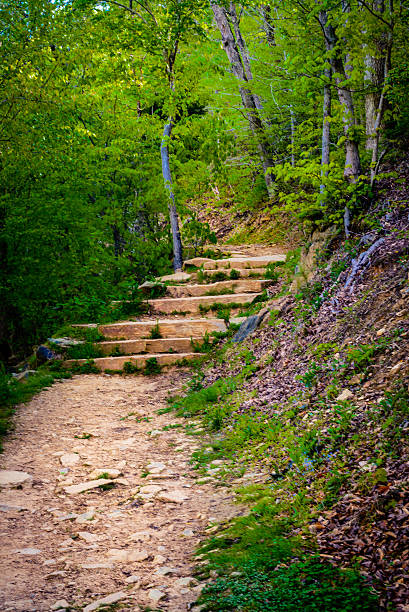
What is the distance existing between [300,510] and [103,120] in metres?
10.5

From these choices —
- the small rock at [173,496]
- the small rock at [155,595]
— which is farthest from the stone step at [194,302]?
the small rock at [155,595]

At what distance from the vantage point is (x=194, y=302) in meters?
9.49

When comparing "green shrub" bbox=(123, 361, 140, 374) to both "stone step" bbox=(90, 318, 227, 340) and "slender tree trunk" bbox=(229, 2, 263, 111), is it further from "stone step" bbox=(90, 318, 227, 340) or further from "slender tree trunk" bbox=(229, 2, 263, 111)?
"slender tree trunk" bbox=(229, 2, 263, 111)

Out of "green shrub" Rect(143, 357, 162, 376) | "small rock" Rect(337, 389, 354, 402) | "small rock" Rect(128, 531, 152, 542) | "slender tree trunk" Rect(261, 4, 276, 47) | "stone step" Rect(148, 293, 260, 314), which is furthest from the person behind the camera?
"slender tree trunk" Rect(261, 4, 276, 47)

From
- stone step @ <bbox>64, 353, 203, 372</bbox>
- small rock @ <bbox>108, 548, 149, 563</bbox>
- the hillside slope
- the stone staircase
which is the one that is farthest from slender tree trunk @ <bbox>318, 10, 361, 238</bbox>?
small rock @ <bbox>108, 548, 149, 563</bbox>

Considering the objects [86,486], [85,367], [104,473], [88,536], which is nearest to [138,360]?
[85,367]

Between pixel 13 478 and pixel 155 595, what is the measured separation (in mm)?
2297

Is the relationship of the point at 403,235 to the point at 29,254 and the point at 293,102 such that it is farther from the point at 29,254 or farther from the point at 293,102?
the point at 293,102

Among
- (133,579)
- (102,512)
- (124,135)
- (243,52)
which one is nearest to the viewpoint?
(133,579)

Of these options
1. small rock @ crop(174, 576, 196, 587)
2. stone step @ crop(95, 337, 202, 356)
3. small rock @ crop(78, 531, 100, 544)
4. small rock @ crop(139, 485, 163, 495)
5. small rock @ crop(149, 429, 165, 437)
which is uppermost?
stone step @ crop(95, 337, 202, 356)

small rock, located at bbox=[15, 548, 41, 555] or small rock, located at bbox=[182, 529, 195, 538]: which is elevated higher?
small rock, located at bbox=[15, 548, 41, 555]

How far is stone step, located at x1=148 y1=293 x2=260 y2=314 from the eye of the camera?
30.5 ft

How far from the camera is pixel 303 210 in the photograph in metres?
6.03

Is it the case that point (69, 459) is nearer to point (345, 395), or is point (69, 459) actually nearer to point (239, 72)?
point (345, 395)
